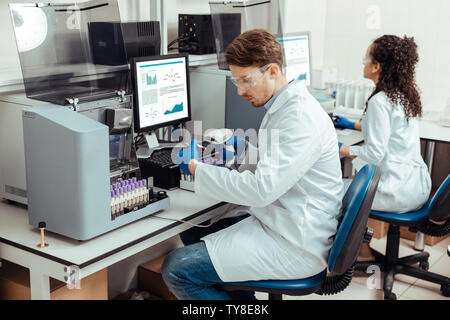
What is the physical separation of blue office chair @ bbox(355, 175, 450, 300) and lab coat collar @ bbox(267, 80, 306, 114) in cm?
104

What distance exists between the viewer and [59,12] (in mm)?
1895

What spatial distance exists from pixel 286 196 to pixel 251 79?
41 cm

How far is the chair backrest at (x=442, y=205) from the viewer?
2385 millimetres

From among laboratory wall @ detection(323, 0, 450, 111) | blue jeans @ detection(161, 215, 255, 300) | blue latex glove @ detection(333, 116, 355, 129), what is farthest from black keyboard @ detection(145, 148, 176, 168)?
laboratory wall @ detection(323, 0, 450, 111)

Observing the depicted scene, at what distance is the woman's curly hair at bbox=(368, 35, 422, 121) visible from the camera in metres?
2.56

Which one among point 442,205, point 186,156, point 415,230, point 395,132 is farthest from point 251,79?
point 415,230

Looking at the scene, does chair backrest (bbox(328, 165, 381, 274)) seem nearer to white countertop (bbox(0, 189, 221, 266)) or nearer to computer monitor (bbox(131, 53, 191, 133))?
white countertop (bbox(0, 189, 221, 266))

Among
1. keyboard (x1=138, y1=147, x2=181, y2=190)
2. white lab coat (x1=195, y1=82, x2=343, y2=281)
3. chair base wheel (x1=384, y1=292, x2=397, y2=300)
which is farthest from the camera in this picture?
chair base wheel (x1=384, y1=292, x2=397, y2=300)

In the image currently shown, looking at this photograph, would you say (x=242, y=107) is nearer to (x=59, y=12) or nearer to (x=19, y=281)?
(x=59, y=12)

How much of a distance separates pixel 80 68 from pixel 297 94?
83cm

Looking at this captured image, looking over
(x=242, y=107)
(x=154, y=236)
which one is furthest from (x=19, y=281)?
(x=242, y=107)
